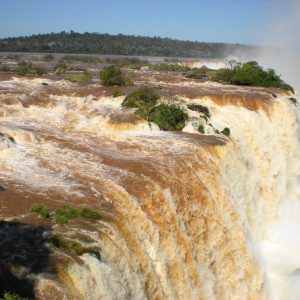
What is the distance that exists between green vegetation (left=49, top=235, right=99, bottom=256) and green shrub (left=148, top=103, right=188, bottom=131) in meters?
13.0

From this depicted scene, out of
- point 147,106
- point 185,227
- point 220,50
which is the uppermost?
point 220,50

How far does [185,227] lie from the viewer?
1382cm

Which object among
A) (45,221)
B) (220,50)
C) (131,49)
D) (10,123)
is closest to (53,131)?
(10,123)

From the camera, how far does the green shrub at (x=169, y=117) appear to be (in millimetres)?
22328

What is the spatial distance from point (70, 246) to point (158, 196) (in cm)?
420

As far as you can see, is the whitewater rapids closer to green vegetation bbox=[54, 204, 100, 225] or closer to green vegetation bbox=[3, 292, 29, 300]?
green vegetation bbox=[54, 204, 100, 225]

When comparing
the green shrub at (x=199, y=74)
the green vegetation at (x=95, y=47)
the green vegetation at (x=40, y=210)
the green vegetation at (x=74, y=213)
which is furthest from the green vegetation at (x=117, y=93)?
the green vegetation at (x=95, y=47)

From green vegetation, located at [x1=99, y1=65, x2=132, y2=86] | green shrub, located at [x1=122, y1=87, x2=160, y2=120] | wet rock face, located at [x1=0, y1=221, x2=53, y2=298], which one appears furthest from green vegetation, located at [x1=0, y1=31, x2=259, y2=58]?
wet rock face, located at [x1=0, y1=221, x2=53, y2=298]

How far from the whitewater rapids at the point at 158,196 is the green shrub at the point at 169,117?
555mm

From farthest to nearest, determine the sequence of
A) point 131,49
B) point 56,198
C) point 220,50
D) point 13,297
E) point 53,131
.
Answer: point 220,50 < point 131,49 < point 53,131 < point 56,198 < point 13,297

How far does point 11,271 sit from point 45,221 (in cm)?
223

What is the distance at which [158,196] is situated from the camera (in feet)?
43.8

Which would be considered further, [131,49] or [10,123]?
[131,49]

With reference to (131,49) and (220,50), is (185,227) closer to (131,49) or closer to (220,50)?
(131,49)
